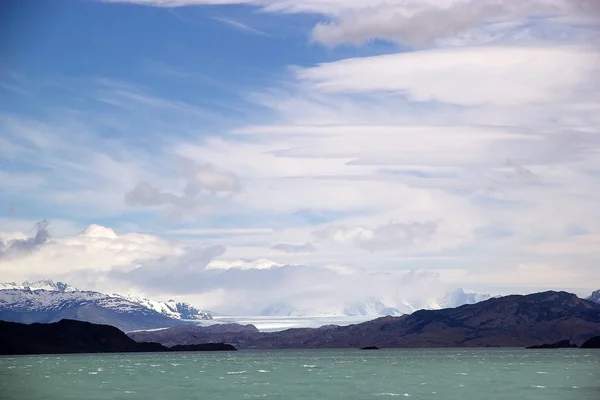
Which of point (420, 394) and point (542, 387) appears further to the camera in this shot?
point (542, 387)

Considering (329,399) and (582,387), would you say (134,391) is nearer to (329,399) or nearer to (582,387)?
(329,399)

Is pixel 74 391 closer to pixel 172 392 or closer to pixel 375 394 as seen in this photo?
pixel 172 392

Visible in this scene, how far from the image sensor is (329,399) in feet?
537

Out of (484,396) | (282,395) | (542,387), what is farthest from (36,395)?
(542,387)

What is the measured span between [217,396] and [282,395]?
40.1 ft

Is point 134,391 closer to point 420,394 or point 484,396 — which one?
point 420,394

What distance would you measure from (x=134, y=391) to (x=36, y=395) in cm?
2047

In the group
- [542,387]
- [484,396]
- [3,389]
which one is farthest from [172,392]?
[542,387]

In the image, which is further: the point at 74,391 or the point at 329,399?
the point at 74,391

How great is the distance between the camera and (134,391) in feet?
617

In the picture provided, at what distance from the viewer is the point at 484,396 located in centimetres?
16575

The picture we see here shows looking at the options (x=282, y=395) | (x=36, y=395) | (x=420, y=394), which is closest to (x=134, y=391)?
(x=36, y=395)

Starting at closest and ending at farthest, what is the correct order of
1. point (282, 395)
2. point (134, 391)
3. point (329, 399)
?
1. point (329, 399)
2. point (282, 395)
3. point (134, 391)

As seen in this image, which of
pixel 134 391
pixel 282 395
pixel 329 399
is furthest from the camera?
pixel 134 391
